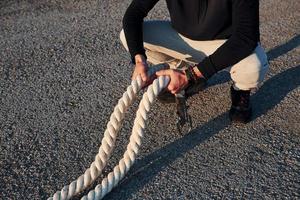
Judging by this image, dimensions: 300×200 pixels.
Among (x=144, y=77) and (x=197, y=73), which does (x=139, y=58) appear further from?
(x=197, y=73)

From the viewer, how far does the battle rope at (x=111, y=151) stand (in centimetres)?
202

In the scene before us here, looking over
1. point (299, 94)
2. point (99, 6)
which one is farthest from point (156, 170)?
point (99, 6)

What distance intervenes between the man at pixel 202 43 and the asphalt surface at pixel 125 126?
19cm

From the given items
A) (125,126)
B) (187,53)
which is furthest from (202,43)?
(125,126)

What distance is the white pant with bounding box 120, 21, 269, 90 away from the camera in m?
2.31

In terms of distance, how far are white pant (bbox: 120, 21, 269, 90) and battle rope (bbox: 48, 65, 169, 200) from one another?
42 centimetres

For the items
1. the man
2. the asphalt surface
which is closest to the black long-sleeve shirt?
the man

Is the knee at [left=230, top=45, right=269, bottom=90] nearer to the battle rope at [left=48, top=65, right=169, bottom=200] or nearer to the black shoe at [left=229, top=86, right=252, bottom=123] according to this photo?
the black shoe at [left=229, top=86, right=252, bottom=123]

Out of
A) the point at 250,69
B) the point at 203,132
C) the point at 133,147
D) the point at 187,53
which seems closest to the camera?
the point at 133,147

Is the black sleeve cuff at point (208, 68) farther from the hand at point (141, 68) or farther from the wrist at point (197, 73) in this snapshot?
the hand at point (141, 68)

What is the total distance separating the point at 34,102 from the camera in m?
2.75

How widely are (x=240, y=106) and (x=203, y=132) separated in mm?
225

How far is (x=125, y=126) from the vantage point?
2.51 meters

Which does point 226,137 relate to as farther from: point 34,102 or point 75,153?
point 34,102
